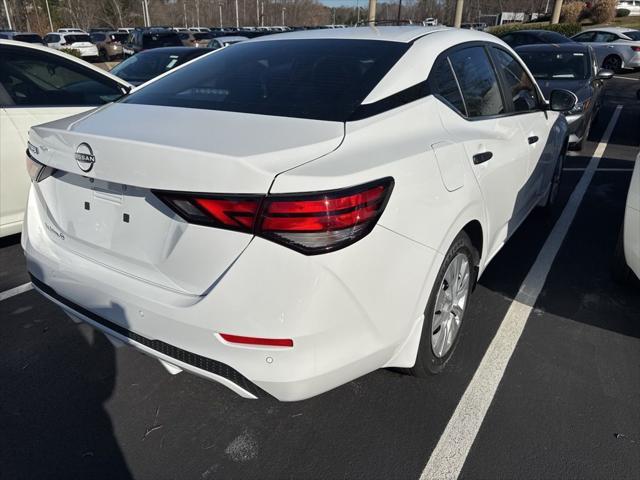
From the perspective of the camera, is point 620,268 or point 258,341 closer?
point 258,341

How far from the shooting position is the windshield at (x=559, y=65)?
25.8ft

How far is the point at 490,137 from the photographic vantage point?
8.93 feet

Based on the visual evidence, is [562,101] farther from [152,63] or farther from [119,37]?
[119,37]

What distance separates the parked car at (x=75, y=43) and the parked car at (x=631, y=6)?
46.5 metres

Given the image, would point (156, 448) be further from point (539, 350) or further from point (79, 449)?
point (539, 350)

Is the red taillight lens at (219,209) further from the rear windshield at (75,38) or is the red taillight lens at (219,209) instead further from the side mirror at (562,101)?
the rear windshield at (75,38)

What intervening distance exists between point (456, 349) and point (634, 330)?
1.13 meters

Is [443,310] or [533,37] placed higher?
[533,37]

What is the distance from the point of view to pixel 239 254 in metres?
1.67

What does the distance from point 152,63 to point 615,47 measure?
57.2 feet

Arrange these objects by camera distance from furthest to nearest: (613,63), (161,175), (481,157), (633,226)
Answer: (613,63) → (633,226) → (481,157) → (161,175)

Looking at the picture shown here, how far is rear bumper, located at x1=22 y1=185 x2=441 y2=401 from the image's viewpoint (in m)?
1.66

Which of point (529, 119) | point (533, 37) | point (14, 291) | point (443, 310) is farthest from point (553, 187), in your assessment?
point (533, 37)

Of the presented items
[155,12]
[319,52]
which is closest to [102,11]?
[155,12]
